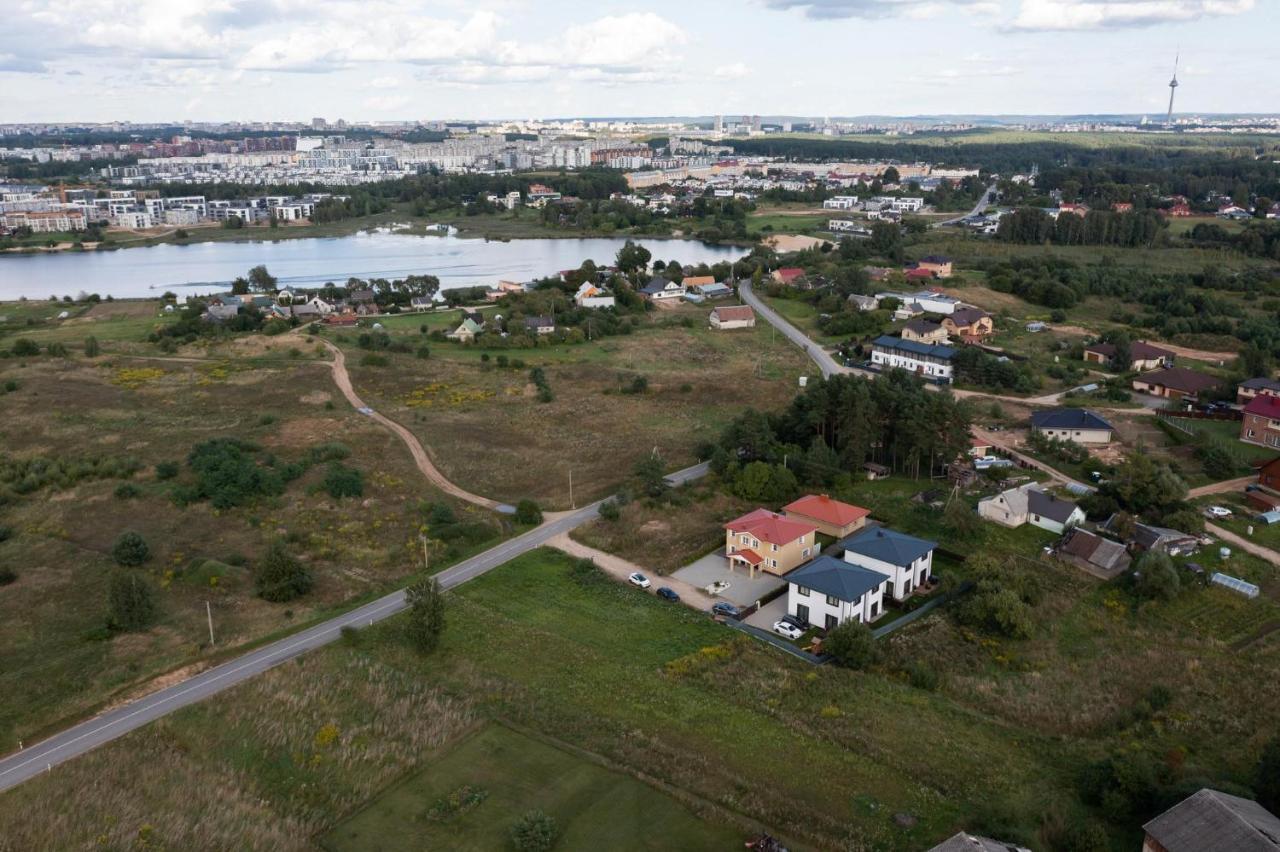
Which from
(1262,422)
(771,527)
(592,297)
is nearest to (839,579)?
(771,527)

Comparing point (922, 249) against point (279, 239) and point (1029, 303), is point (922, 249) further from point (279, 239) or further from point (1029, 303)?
point (279, 239)

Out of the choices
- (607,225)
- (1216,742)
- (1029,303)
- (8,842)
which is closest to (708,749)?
(1216,742)

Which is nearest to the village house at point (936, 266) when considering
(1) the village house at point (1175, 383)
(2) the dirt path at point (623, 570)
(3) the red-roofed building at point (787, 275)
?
(3) the red-roofed building at point (787, 275)

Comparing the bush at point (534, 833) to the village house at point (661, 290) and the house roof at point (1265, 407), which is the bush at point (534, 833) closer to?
the house roof at point (1265, 407)

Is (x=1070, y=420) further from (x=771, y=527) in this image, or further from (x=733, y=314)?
(x=733, y=314)

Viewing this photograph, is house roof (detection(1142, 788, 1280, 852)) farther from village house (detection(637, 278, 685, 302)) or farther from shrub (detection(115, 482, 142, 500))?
village house (detection(637, 278, 685, 302))
